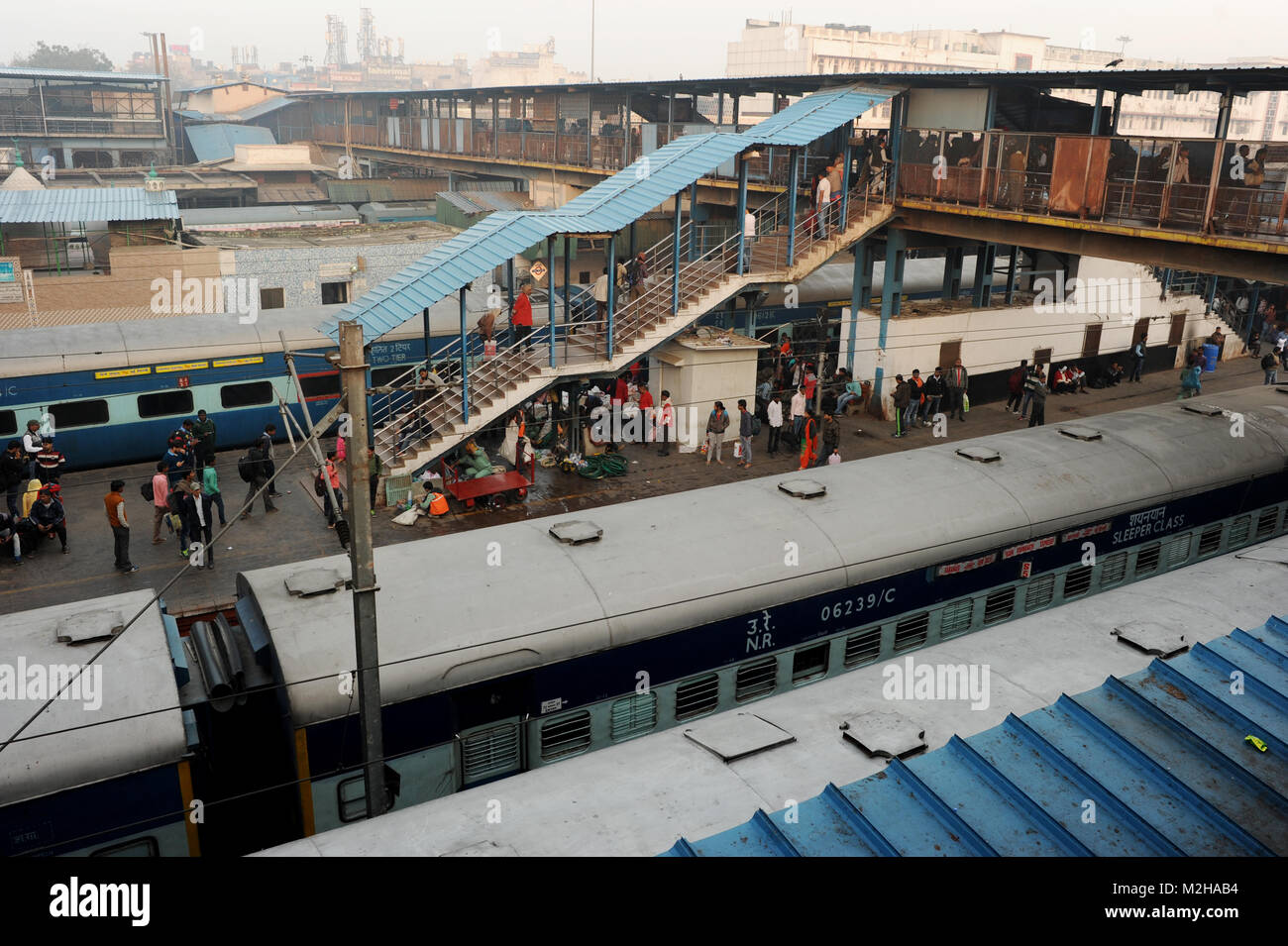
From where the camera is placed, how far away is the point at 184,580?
17.1 m

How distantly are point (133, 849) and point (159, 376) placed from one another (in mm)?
15310

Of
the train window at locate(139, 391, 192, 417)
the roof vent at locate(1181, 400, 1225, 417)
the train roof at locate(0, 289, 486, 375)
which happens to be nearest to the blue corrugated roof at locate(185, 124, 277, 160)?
the train roof at locate(0, 289, 486, 375)

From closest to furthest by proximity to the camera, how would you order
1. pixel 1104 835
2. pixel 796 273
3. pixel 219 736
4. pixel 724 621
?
pixel 1104 835
pixel 219 736
pixel 724 621
pixel 796 273

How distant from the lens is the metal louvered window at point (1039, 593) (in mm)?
14594

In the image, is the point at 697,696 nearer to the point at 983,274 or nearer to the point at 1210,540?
the point at 1210,540

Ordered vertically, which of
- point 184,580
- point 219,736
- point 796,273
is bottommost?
point 184,580

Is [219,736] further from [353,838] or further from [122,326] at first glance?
[122,326]

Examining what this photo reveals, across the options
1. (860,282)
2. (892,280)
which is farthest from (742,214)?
(860,282)

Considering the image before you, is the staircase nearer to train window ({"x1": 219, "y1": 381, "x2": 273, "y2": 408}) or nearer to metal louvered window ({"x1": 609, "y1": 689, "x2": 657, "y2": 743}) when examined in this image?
train window ({"x1": 219, "y1": 381, "x2": 273, "y2": 408})

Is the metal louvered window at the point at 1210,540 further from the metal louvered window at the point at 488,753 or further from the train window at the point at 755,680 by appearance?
the metal louvered window at the point at 488,753

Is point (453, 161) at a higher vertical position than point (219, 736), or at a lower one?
higher
